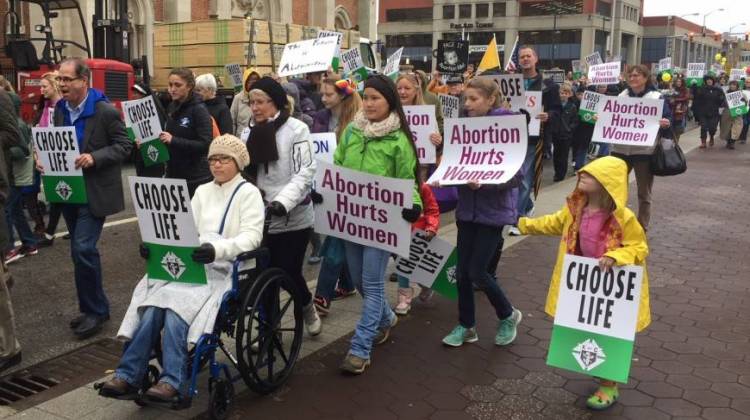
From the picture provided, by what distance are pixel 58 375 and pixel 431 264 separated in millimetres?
2490

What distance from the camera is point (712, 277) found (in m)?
6.77

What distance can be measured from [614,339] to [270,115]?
237 cm

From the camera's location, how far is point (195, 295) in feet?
11.7

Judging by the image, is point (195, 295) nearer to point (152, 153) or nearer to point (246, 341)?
point (246, 341)

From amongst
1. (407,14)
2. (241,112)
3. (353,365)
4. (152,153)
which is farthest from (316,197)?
(407,14)

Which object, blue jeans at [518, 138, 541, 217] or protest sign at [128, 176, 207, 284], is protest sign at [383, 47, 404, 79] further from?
protest sign at [128, 176, 207, 284]

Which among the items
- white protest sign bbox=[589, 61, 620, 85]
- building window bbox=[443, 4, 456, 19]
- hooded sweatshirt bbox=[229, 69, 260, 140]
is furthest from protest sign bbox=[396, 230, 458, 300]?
building window bbox=[443, 4, 456, 19]

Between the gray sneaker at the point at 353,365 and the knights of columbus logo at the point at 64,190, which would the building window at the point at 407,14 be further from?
the gray sneaker at the point at 353,365

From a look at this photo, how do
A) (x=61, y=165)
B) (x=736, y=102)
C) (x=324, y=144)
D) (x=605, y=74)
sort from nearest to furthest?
1. (x=61, y=165)
2. (x=324, y=144)
3. (x=605, y=74)
4. (x=736, y=102)

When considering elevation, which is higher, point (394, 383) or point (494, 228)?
point (494, 228)

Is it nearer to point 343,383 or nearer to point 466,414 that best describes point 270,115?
point 343,383

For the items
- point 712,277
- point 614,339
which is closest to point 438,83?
point 712,277

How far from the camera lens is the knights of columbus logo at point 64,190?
497 centimetres

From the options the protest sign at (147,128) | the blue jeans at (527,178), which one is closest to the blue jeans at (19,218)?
the protest sign at (147,128)
